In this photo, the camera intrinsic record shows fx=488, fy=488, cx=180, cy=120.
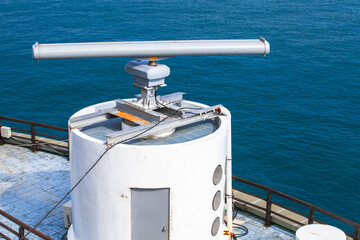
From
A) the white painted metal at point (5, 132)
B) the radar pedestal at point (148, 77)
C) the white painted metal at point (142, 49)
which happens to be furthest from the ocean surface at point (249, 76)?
the radar pedestal at point (148, 77)

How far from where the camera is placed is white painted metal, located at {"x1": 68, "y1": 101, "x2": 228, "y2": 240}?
930 cm

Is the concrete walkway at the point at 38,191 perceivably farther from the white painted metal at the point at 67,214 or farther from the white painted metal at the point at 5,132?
the white painted metal at the point at 5,132

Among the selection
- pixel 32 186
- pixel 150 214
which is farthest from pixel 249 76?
pixel 150 214

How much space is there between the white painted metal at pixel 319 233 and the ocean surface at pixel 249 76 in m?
15.3

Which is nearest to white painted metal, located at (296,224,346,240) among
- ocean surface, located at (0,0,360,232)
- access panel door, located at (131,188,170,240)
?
access panel door, located at (131,188,170,240)

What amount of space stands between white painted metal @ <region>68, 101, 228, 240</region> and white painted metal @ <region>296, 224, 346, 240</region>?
2.30 meters

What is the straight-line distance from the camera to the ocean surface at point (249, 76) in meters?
31.2

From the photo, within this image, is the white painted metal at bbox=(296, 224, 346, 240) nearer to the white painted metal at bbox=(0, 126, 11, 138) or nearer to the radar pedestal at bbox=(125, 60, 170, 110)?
the radar pedestal at bbox=(125, 60, 170, 110)

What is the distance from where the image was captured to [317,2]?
72.4 m

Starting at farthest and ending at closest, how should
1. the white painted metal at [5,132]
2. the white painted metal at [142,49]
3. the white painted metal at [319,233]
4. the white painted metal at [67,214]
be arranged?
the white painted metal at [5,132]
the white painted metal at [67,214]
the white painted metal at [319,233]
the white painted metal at [142,49]

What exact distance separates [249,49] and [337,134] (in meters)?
26.2

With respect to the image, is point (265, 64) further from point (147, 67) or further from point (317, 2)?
point (147, 67)

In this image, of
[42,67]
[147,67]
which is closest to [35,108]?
[42,67]

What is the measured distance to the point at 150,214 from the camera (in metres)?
9.73
